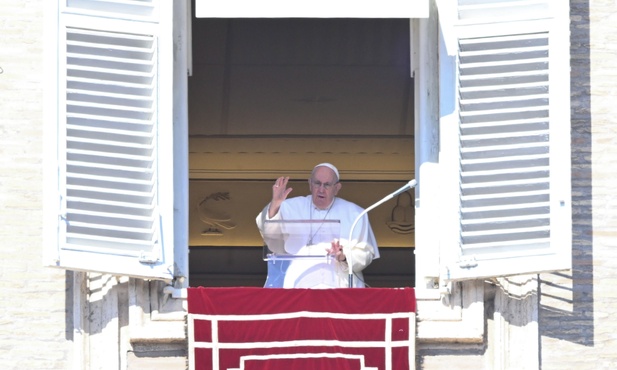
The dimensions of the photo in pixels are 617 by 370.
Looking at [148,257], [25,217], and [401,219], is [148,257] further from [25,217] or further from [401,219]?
[401,219]

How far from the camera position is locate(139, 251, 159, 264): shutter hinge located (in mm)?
10812

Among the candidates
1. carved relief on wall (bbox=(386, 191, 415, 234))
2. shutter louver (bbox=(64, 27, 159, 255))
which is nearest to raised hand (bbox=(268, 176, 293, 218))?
shutter louver (bbox=(64, 27, 159, 255))

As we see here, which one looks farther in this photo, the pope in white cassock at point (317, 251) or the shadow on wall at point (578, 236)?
the pope in white cassock at point (317, 251)

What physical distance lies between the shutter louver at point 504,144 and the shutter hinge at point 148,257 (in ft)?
4.68

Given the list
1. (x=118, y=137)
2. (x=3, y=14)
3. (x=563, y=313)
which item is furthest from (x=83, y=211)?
(x=563, y=313)

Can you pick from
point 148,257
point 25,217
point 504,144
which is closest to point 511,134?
point 504,144

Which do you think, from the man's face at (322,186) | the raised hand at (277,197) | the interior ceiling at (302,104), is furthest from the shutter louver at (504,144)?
the interior ceiling at (302,104)

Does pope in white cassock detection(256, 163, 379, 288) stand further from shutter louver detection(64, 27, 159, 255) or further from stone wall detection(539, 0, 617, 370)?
stone wall detection(539, 0, 617, 370)

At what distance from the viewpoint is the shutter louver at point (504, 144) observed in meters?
11.0

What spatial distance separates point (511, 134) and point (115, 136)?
6.07 feet

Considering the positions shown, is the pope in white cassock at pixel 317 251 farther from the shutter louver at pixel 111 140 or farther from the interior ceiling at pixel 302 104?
the interior ceiling at pixel 302 104

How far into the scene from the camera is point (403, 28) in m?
17.3

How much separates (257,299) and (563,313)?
147 centimetres

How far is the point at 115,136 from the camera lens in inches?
430
